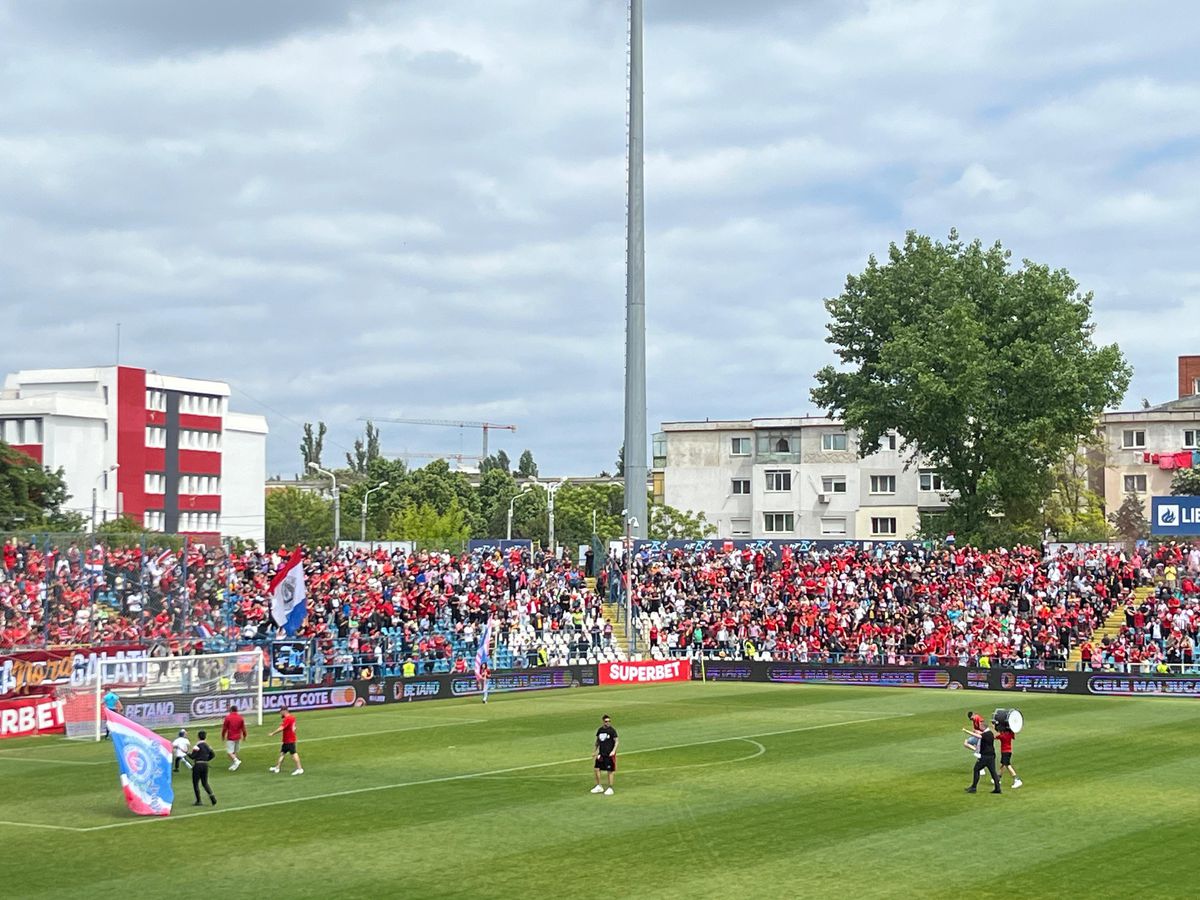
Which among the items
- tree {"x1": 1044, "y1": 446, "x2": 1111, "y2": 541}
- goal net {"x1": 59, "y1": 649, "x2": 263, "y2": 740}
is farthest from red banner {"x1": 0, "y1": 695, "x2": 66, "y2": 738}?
tree {"x1": 1044, "y1": 446, "x2": 1111, "y2": 541}

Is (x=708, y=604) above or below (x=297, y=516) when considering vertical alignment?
below

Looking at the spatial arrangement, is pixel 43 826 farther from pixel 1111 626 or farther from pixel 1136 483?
pixel 1136 483

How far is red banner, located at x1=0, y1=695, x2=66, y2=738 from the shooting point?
4181 centimetres

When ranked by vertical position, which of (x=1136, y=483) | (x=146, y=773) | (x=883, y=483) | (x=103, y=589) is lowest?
(x=146, y=773)

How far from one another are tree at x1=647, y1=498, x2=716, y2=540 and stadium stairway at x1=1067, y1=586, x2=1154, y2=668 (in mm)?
51058

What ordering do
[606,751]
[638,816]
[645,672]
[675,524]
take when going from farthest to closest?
[675,524]
[645,672]
[606,751]
[638,816]

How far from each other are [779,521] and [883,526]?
814 centimetres

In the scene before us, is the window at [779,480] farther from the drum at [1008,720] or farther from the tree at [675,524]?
the drum at [1008,720]

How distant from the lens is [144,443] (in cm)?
11688

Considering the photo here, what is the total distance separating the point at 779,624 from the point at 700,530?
176ft

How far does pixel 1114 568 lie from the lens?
2537 inches

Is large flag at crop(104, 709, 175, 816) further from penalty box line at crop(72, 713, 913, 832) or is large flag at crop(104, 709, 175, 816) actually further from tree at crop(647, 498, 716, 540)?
tree at crop(647, 498, 716, 540)

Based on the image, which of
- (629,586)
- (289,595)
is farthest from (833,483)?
(289,595)

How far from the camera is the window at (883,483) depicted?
11562cm
